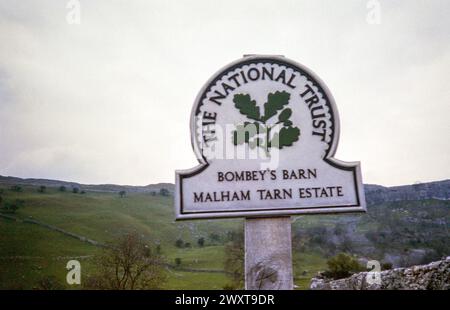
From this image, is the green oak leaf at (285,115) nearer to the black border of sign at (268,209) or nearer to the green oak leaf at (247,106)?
the green oak leaf at (247,106)

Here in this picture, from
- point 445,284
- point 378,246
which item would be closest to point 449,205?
point 378,246

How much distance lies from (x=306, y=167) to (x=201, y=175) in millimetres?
1663

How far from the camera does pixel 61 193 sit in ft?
541

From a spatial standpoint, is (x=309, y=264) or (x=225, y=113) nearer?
(x=225, y=113)

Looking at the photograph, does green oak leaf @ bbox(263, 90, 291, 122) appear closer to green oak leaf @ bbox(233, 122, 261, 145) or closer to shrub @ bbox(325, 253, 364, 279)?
green oak leaf @ bbox(233, 122, 261, 145)

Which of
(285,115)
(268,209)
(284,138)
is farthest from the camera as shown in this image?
(285,115)

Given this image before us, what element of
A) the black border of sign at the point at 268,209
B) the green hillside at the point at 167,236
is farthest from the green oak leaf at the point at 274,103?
the green hillside at the point at 167,236

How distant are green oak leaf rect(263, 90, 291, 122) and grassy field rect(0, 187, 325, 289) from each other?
210ft

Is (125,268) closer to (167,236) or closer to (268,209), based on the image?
(268,209)

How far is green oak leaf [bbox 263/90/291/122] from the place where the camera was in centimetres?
609

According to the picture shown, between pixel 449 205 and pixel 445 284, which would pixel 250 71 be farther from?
pixel 449 205

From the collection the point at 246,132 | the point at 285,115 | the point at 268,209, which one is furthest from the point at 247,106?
the point at 268,209

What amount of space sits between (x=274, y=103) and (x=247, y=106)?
44 cm

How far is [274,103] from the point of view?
20.1ft
